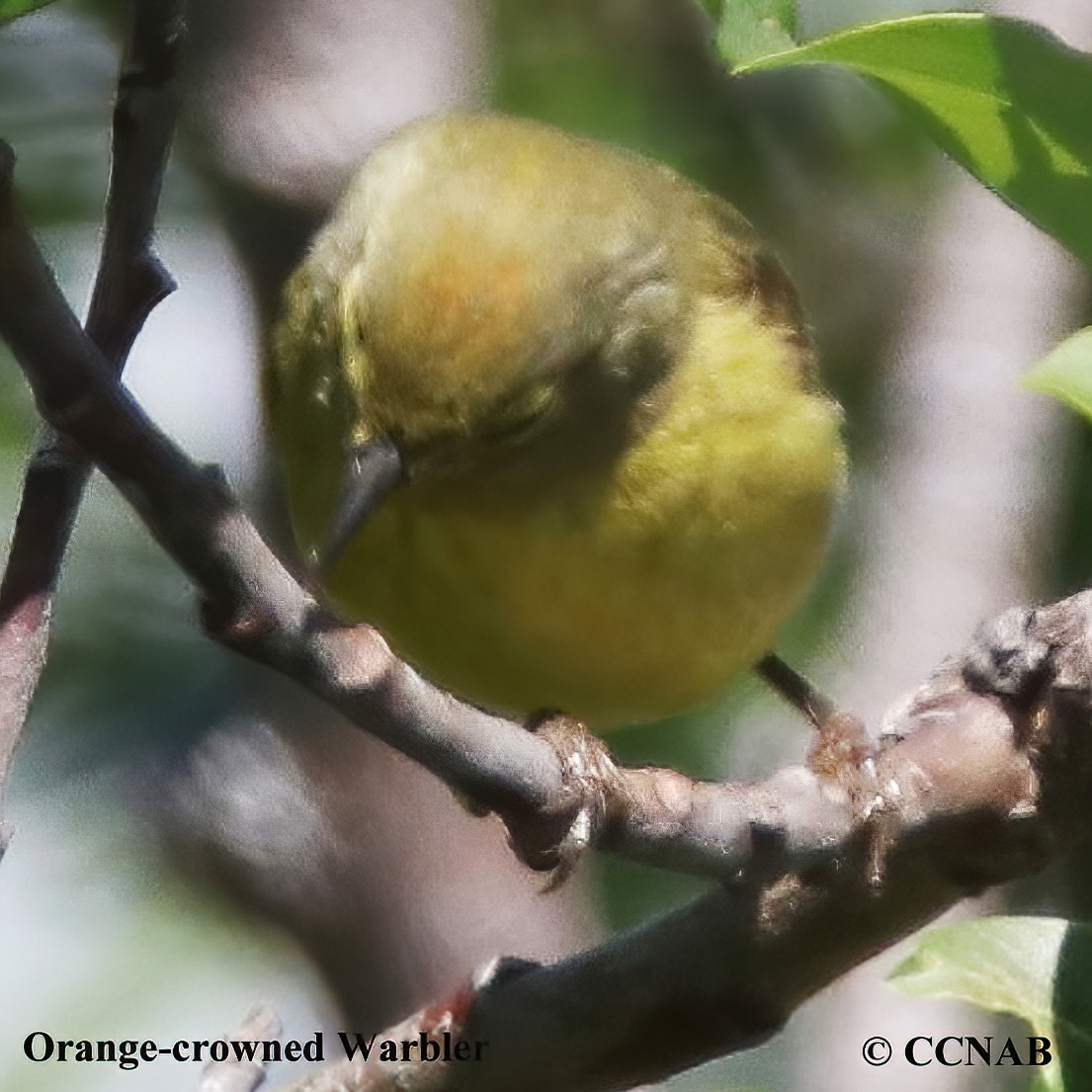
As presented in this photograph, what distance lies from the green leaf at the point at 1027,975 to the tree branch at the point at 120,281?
3.05 feet

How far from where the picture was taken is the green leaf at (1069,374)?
4.95 ft

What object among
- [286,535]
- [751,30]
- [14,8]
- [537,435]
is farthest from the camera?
[286,535]

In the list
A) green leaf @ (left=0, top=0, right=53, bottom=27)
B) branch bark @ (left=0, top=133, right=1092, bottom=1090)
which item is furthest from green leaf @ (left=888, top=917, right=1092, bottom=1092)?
green leaf @ (left=0, top=0, right=53, bottom=27)

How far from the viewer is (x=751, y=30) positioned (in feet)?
6.06

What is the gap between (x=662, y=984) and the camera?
2.24 m

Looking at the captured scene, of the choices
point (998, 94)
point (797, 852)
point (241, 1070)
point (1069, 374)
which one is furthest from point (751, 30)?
point (241, 1070)

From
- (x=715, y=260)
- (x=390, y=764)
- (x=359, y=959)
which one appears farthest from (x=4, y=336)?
(x=390, y=764)

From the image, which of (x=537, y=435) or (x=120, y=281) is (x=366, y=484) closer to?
(x=537, y=435)

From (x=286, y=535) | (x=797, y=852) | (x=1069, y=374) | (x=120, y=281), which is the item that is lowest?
(x=286, y=535)

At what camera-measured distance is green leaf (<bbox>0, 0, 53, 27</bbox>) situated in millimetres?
1473

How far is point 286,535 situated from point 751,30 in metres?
2.11

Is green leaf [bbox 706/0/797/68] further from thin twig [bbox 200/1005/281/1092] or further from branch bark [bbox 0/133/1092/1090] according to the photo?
thin twig [bbox 200/1005/281/1092]

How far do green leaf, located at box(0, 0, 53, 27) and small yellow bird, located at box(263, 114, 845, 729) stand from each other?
1067mm

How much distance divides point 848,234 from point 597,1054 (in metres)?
2.79
